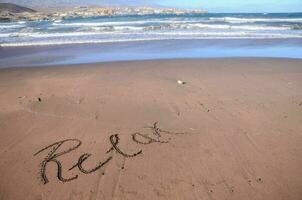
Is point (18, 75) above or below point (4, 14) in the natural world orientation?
above

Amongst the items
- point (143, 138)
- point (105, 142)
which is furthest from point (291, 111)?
point (105, 142)

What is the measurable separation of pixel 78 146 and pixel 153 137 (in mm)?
Result: 1178

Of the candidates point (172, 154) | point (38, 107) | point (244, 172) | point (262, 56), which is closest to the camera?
point (244, 172)

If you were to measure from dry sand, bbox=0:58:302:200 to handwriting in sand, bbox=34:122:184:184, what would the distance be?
1 cm

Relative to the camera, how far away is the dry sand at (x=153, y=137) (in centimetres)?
397

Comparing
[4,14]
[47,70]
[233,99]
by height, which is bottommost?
[4,14]

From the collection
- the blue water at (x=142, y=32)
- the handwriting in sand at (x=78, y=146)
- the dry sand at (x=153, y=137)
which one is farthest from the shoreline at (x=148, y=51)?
the handwriting in sand at (x=78, y=146)

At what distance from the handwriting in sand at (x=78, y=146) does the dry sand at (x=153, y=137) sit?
0.01 m

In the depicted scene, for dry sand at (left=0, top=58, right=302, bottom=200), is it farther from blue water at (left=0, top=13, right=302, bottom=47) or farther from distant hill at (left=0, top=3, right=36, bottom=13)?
distant hill at (left=0, top=3, right=36, bottom=13)

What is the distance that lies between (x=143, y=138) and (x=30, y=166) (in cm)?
171

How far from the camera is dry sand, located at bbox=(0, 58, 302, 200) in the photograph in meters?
3.97

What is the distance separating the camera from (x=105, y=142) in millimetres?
4996

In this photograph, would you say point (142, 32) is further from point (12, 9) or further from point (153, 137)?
point (12, 9)

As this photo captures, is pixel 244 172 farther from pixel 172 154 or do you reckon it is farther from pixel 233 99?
pixel 233 99
